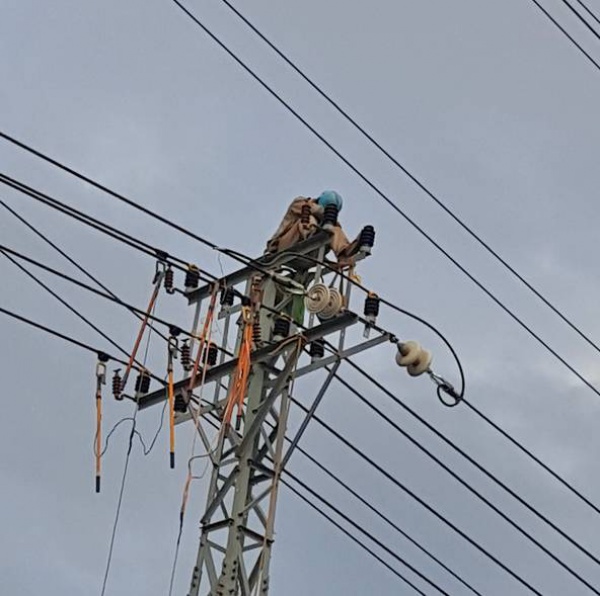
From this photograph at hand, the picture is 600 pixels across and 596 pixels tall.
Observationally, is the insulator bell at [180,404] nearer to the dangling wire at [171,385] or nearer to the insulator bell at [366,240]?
the dangling wire at [171,385]

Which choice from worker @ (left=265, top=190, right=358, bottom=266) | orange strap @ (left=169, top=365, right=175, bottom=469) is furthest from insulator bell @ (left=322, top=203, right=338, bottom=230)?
orange strap @ (left=169, top=365, right=175, bottom=469)

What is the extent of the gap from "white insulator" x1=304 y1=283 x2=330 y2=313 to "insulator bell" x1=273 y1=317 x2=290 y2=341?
0.90 ft

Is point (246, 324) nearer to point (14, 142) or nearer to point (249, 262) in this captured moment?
point (249, 262)

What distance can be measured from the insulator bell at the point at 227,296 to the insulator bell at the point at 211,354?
1.35 feet

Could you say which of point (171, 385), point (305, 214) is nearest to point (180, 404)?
point (171, 385)

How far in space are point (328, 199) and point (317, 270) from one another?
86 centimetres

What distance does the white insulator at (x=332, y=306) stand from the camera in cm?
1572

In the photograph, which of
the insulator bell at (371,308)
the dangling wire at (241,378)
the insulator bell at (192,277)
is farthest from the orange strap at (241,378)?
the insulator bell at (371,308)

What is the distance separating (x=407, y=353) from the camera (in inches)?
635

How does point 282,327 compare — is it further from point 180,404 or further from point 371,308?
point 180,404

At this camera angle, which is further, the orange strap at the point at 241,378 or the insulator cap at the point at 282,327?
the insulator cap at the point at 282,327

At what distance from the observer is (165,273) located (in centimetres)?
1619

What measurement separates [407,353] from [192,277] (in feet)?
7.10

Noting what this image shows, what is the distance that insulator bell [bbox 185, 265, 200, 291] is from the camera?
16.1 m
